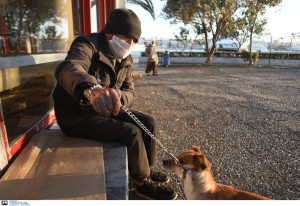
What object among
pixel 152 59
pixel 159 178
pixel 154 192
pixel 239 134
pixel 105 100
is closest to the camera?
pixel 105 100

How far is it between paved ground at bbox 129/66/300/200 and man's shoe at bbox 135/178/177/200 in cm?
13

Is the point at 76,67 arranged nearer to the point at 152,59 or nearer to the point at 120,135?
the point at 120,135

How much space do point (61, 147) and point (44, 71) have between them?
2.09m

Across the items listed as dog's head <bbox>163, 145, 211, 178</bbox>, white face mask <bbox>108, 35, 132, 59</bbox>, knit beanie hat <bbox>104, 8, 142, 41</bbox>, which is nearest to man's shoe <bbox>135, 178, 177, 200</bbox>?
dog's head <bbox>163, 145, 211, 178</bbox>

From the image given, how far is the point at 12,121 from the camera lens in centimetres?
268

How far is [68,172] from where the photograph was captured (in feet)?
5.57

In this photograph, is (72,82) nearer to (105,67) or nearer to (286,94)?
(105,67)

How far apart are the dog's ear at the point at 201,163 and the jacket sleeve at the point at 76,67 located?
1211mm

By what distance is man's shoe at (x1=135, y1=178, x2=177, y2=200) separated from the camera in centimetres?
233

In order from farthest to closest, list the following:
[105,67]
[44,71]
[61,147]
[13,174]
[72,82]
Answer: [44,71]
[105,67]
[61,147]
[13,174]
[72,82]

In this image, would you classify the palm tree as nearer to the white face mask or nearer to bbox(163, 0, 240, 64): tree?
bbox(163, 0, 240, 64): tree

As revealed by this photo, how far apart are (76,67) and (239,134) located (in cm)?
330

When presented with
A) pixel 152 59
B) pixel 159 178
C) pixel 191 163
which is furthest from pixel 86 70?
pixel 152 59

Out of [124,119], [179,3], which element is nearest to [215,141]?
[124,119]
